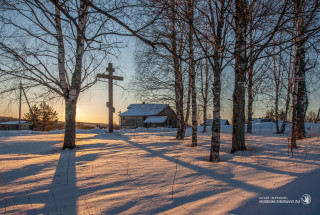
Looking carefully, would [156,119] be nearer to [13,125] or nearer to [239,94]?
[239,94]

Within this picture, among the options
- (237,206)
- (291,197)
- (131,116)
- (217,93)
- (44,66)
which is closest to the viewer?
(237,206)

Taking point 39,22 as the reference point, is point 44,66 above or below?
below

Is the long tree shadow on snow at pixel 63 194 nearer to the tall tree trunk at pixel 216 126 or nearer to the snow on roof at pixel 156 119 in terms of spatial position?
the tall tree trunk at pixel 216 126

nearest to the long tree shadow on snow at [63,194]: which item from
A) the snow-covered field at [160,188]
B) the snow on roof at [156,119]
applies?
the snow-covered field at [160,188]

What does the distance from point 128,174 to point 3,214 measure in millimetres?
1951

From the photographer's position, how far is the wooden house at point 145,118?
3433cm

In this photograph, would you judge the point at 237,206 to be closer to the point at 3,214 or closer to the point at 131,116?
the point at 3,214

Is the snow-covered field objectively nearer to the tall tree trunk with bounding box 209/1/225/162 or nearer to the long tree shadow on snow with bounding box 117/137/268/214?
the long tree shadow on snow with bounding box 117/137/268/214

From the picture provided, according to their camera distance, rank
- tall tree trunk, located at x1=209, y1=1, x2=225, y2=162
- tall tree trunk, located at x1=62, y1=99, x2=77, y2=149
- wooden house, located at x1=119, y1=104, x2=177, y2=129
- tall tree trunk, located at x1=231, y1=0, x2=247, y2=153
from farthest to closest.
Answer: wooden house, located at x1=119, y1=104, x2=177, y2=129
tall tree trunk, located at x1=62, y1=99, x2=77, y2=149
tall tree trunk, located at x1=231, y1=0, x2=247, y2=153
tall tree trunk, located at x1=209, y1=1, x2=225, y2=162

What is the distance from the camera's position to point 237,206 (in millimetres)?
2154

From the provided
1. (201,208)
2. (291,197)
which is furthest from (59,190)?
(291,197)

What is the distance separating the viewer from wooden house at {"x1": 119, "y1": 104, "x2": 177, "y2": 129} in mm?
34334

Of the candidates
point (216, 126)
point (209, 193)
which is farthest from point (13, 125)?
point (209, 193)

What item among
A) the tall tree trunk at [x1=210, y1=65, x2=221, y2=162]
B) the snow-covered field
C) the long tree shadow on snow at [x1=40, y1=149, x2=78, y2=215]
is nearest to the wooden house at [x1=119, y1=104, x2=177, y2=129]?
the tall tree trunk at [x1=210, y1=65, x2=221, y2=162]
